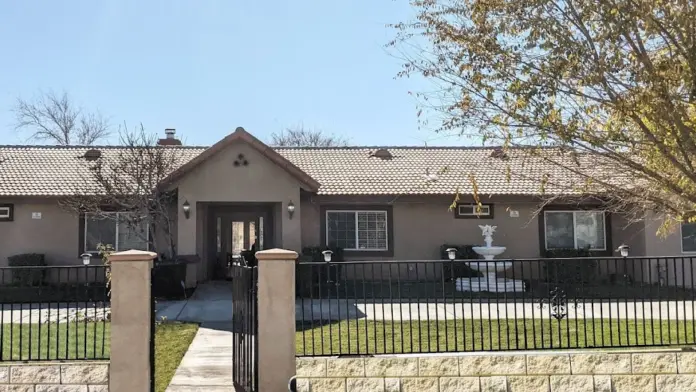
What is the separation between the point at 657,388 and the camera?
652 centimetres

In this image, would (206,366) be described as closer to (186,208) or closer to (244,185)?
(186,208)

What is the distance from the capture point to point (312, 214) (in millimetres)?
17125

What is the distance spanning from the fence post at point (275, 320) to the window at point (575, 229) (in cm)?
1319

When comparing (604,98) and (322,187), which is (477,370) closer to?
(604,98)

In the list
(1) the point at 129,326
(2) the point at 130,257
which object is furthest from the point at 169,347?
(2) the point at 130,257

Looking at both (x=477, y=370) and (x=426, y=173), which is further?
(x=426, y=173)

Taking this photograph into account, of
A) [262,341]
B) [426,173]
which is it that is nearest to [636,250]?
[426,173]

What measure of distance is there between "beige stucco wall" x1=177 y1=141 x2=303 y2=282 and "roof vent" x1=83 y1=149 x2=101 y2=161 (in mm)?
5595

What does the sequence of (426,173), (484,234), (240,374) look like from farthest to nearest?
(426,173)
(484,234)
(240,374)

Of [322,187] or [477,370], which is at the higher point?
[322,187]

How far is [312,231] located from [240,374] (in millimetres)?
10542

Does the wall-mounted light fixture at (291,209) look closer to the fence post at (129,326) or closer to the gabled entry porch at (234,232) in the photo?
the gabled entry porch at (234,232)

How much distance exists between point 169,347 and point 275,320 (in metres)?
2.99

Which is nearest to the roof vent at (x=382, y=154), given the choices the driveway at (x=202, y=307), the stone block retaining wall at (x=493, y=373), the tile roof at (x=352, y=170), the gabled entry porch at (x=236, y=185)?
the tile roof at (x=352, y=170)
